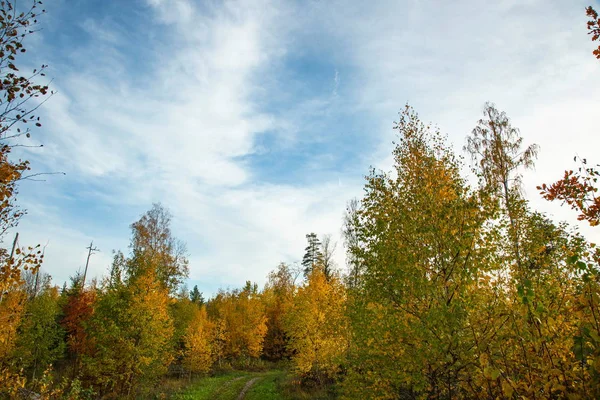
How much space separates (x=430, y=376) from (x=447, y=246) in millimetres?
2819

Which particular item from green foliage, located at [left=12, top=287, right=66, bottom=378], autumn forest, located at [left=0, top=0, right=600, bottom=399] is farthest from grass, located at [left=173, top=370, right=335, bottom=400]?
green foliage, located at [left=12, top=287, right=66, bottom=378]

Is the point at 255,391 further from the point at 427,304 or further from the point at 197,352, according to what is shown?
the point at 427,304

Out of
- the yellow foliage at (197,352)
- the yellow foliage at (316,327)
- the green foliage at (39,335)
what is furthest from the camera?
the yellow foliage at (197,352)

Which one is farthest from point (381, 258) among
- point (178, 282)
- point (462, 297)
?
point (178, 282)

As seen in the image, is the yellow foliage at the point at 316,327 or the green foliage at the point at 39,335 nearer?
the yellow foliage at the point at 316,327

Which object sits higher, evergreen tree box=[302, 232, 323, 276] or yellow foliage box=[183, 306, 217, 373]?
evergreen tree box=[302, 232, 323, 276]

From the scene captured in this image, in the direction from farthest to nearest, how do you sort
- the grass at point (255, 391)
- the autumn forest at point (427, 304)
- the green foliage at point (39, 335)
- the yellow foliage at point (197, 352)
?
the yellow foliage at point (197, 352)
the green foliage at point (39, 335)
the grass at point (255, 391)
the autumn forest at point (427, 304)

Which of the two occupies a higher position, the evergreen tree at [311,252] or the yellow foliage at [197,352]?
the evergreen tree at [311,252]

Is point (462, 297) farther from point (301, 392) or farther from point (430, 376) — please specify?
point (301, 392)

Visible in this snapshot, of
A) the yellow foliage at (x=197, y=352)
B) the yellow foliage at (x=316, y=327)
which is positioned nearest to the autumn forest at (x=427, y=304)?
the yellow foliage at (x=316, y=327)

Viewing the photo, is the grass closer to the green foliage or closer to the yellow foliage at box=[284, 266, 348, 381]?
the yellow foliage at box=[284, 266, 348, 381]

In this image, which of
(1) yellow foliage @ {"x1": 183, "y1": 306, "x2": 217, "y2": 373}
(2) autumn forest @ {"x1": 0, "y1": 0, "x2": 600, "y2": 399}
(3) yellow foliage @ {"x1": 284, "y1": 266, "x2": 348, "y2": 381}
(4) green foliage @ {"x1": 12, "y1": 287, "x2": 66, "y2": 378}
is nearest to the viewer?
(2) autumn forest @ {"x1": 0, "y1": 0, "x2": 600, "y2": 399}

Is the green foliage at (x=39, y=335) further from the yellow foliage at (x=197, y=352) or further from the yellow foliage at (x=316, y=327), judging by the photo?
the yellow foliage at (x=316, y=327)

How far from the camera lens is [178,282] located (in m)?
30.0
